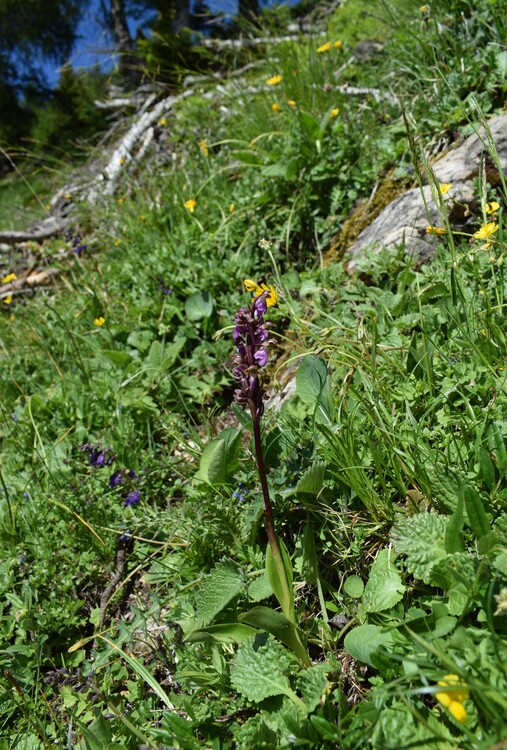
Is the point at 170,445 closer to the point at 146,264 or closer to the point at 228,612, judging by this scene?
the point at 228,612

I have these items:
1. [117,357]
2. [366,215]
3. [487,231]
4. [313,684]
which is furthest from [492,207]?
[117,357]

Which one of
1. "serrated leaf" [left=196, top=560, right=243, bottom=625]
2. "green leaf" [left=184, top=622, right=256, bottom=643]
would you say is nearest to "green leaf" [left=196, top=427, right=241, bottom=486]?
"serrated leaf" [left=196, top=560, right=243, bottom=625]

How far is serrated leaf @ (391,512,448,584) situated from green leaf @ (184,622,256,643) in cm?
41

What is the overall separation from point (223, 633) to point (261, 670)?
0.13m

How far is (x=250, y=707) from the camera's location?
1303 mm

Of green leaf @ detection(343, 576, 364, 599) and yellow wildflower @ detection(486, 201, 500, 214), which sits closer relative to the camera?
green leaf @ detection(343, 576, 364, 599)

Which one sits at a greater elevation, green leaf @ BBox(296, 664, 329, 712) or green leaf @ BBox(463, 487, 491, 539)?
green leaf @ BBox(463, 487, 491, 539)

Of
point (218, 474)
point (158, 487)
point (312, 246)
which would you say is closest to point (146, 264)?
point (312, 246)

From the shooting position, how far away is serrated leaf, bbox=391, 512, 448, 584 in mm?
1188

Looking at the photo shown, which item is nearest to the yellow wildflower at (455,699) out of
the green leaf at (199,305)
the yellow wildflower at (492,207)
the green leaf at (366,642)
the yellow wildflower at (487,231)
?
the green leaf at (366,642)

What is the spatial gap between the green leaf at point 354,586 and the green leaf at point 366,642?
0.44ft

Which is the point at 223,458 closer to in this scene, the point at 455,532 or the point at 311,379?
the point at 311,379

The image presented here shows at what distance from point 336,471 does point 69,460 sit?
1.19 metres

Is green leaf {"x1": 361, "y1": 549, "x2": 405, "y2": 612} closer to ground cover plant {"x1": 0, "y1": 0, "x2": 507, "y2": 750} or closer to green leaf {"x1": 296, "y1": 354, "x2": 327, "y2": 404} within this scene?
ground cover plant {"x1": 0, "y1": 0, "x2": 507, "y2": 750}
